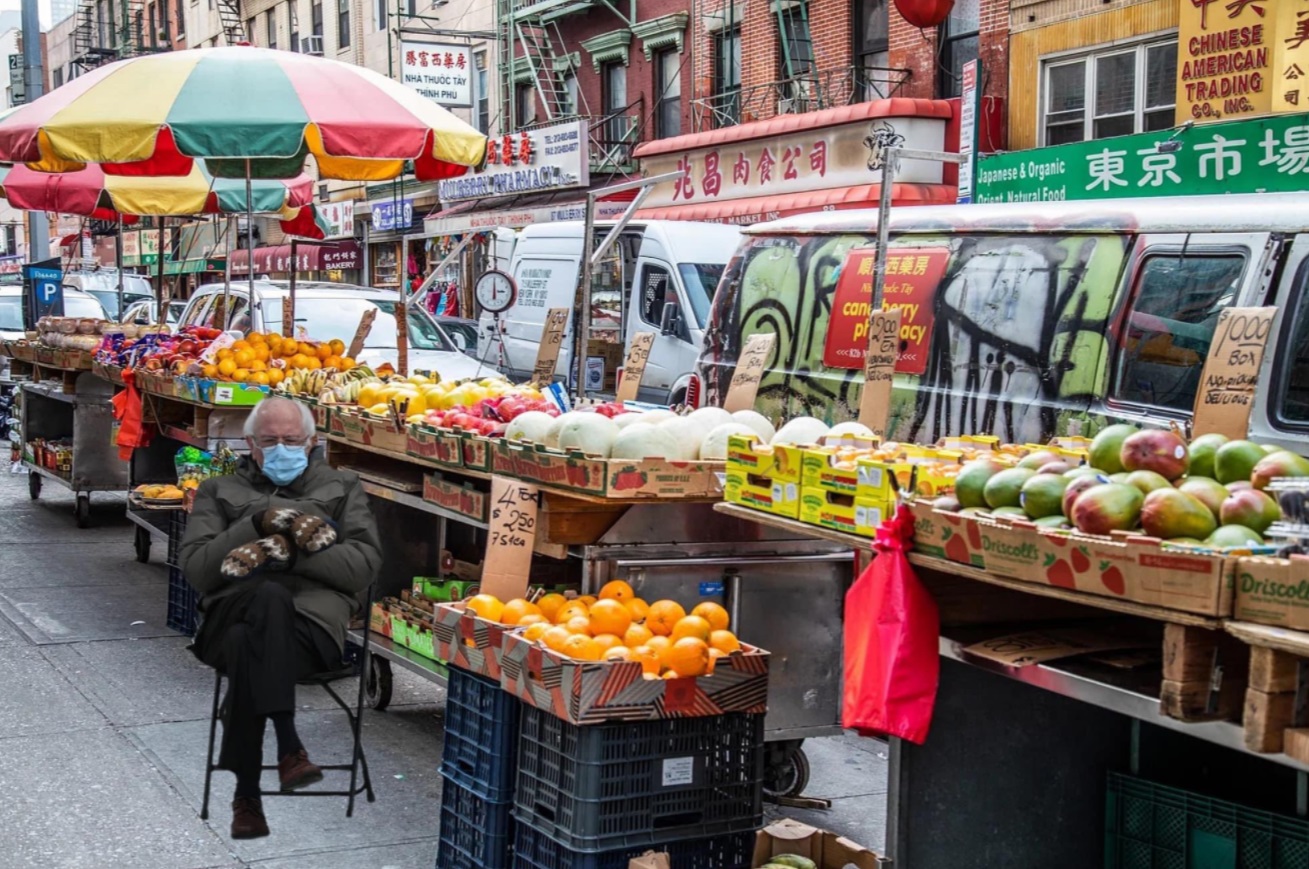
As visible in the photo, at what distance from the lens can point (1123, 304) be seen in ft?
23.4

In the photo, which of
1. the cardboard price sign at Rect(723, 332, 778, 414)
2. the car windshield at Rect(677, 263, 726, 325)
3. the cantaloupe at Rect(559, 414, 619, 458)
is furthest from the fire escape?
the cantaloupe at Rect(559, 414, 619, 458)

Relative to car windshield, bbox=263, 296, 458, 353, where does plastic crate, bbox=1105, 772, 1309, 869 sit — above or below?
below

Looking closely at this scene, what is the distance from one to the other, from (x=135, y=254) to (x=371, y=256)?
18.5m

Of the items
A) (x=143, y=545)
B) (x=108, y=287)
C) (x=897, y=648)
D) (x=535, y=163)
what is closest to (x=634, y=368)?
(x=897, y=648)

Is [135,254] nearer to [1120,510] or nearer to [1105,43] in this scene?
[1105,43]

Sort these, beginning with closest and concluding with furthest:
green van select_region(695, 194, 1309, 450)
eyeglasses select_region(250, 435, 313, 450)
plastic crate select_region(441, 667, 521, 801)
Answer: plastic crate select_region(441, 667, 521, 801) < eyeglasses select_region(250, 435, 313, 450) < green van select_region(695, 194, 1309, 450)

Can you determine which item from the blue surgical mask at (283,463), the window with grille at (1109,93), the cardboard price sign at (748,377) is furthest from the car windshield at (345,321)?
the blue surgical mask at (283,463)

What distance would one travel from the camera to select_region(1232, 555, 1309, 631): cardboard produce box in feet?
9.75

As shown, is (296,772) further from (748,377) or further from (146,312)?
(146,312)

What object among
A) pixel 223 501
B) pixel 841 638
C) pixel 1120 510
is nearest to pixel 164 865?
pixel 223 501

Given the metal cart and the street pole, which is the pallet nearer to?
the metal cart

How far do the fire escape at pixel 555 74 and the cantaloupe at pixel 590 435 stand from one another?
2199 centimetres

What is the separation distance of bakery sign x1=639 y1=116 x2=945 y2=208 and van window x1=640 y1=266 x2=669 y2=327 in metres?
3.07

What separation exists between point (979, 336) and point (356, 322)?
25.3ft
